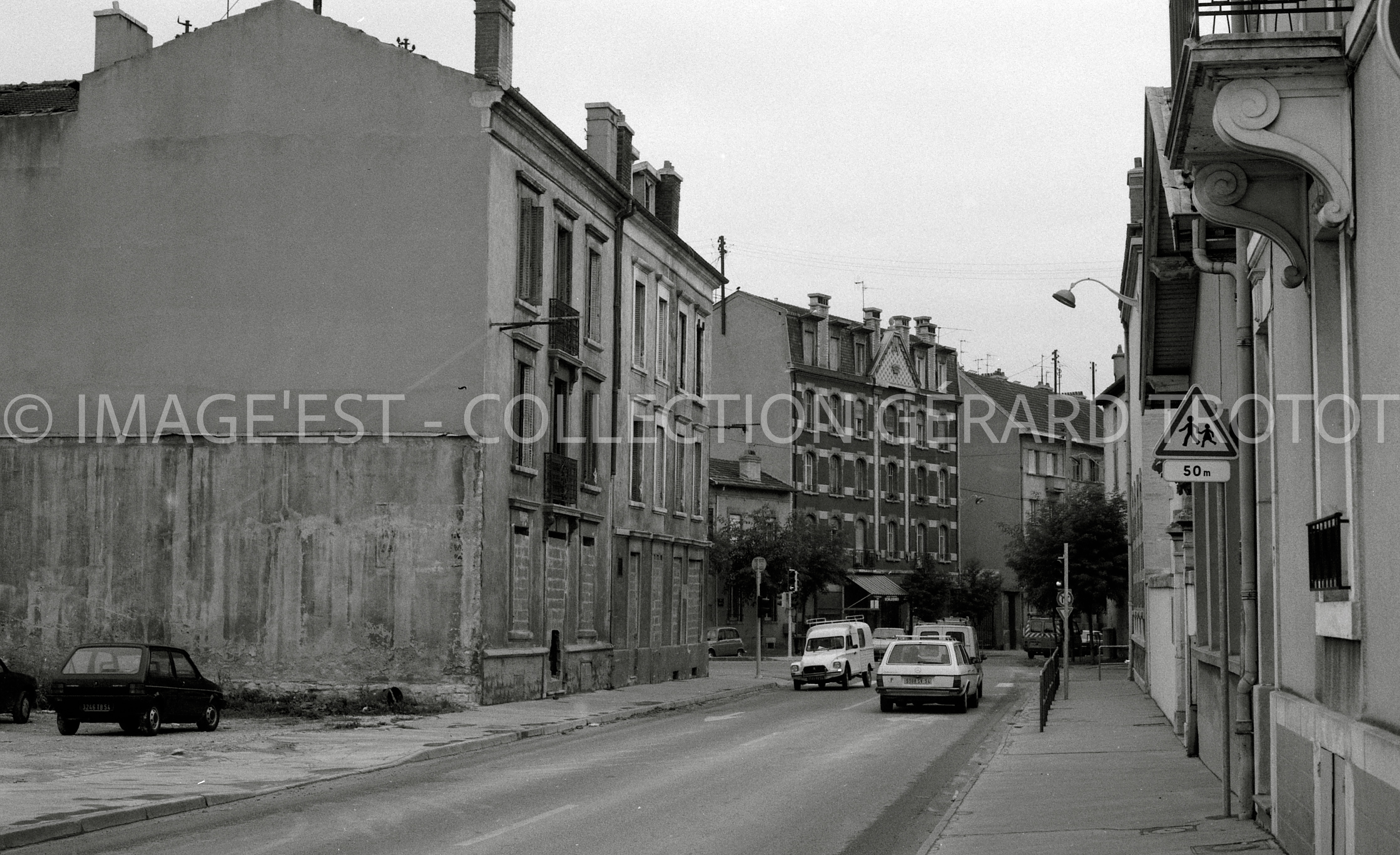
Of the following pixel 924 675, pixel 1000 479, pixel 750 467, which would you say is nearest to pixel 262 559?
pixel 924 675

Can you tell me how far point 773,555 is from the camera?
65.1 m

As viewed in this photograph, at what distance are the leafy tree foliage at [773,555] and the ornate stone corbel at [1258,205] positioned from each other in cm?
5389

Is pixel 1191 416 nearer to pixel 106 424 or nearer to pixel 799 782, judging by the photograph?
pixel 799 782

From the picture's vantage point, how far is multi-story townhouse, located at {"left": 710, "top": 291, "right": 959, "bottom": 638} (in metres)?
74.5

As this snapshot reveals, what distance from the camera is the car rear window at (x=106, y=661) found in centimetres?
2308

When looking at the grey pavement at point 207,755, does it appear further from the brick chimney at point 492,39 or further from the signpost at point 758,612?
the brick chimney at point 492,39

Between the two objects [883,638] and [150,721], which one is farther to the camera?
[883,638]

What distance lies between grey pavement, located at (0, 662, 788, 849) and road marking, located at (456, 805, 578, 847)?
11.2ft

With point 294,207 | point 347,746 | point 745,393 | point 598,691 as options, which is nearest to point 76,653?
point 347,746

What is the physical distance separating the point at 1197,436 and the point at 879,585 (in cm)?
6688

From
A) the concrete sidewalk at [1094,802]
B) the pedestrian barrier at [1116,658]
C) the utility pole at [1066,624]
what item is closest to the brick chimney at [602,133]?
the utility pole at [1066,624]

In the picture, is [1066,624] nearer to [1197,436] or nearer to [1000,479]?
[1197,436]

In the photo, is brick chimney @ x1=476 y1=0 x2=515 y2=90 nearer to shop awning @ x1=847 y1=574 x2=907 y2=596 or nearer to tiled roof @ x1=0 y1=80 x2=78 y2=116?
tiled roof @ x1=0 y1=80 x2=78 y2=116

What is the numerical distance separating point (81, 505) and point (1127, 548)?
1517 inches
